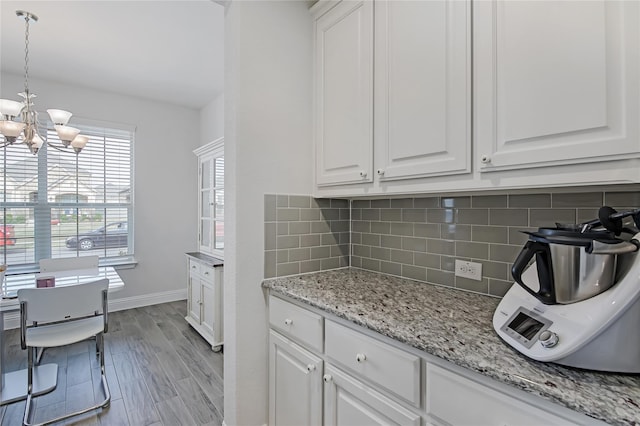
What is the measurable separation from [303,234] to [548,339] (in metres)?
1.24

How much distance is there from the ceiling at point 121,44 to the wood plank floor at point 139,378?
2.67m

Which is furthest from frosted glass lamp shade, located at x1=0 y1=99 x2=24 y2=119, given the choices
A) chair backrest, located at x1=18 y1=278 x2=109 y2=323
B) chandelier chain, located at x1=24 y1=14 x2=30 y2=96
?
chair backrest, located at x1=18 y1=278 x2=109 y2=323

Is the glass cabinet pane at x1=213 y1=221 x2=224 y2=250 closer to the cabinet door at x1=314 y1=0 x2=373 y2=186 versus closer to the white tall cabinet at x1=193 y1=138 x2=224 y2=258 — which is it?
the white tall cabinet at x1=193 y1=138 x2=224 y2=258

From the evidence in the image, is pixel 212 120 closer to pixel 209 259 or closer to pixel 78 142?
pixel 78 142

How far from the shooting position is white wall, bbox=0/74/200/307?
3875 millimetres

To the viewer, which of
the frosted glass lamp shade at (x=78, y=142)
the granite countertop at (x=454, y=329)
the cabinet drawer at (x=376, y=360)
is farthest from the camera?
the frosted glass lamp shade at (x=78, y=142)

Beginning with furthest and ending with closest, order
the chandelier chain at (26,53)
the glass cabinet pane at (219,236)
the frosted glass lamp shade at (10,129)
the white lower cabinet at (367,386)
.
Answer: the glass cabinet pane at (219,236) → the chandelier chain at (26,53) → the frosted glass lamp shade at (10,129) → the white lower cabinet at (367,386)

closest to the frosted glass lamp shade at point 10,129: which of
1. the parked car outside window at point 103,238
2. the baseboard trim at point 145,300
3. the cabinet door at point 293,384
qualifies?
the parked car outside window at point 103,238

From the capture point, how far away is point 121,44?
8.84 ft

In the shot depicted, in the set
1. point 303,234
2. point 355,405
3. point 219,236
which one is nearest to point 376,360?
point 355,405

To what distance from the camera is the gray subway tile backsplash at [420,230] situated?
123 centimetres

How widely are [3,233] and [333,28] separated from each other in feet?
12.8

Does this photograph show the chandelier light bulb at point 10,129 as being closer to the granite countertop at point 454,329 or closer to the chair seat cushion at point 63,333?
the chair seat cushion at point 63,333

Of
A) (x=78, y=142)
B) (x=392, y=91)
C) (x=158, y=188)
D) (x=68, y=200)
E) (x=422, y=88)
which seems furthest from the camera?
(x=158, y=188)
